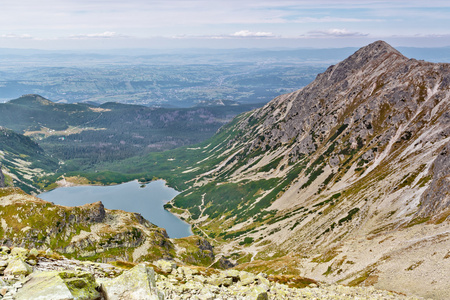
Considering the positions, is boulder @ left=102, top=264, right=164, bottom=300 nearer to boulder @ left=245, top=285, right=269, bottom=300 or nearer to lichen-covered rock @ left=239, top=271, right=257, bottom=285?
boulder @ left=245, top=285, right=269, bottom=300

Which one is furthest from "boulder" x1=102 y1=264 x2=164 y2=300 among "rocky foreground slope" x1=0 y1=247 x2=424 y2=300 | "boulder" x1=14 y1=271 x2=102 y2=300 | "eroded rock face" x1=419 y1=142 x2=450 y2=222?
"eroded rock face" x1=419 y1=142 x2=450 y2=222

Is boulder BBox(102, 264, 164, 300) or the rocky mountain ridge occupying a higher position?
boulder BBox(102, 264, 164, 300)

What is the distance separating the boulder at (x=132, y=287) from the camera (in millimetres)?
23219

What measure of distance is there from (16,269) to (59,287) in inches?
388

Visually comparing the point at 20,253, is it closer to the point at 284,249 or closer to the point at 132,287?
the point at 132,287

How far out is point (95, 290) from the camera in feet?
74.1

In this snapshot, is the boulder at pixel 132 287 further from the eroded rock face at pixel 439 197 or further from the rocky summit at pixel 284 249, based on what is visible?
the eroded rock face at pixel 439 197

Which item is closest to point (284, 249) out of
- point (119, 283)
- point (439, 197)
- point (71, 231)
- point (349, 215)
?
point (349, 215)

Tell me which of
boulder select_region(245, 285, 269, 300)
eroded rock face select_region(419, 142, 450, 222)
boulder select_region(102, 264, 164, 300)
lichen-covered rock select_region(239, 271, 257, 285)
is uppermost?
boulder select_region(102, 264, 164, 300)

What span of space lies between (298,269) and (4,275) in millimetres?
98376

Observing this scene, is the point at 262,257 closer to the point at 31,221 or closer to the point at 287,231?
the point at 287,231

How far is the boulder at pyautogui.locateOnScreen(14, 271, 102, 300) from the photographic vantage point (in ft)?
62.7

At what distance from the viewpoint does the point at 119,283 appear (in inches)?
941

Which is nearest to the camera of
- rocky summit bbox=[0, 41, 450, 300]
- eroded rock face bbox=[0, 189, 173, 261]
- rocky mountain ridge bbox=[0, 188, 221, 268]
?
rocky summit bbox=[0, 41, 450, 300]
